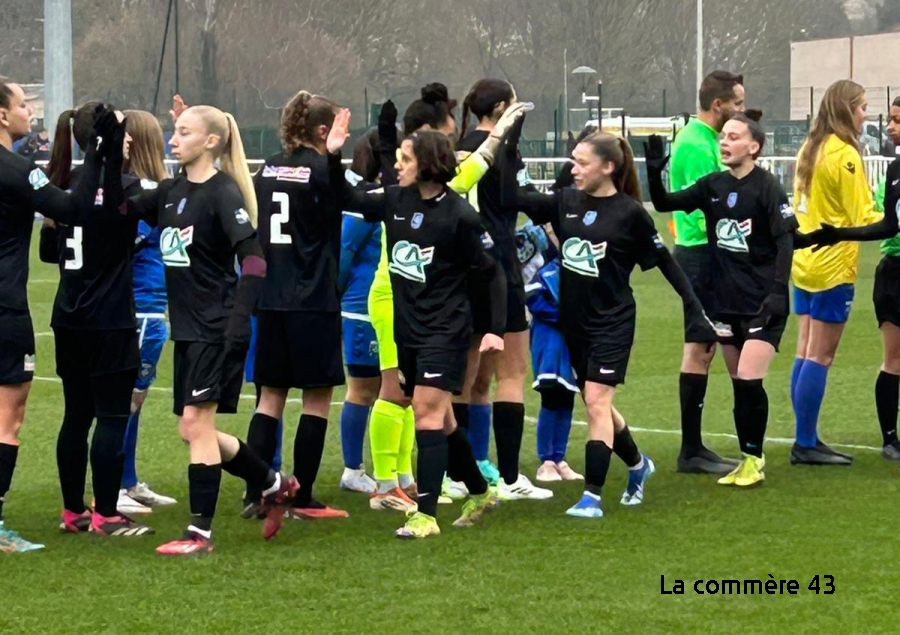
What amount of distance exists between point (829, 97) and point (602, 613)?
4.14 meters

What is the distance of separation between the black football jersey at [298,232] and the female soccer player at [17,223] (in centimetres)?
91

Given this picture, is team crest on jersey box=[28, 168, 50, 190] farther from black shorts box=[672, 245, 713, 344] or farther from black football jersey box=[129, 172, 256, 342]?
black shorts box=[672, 245, 713, 344]

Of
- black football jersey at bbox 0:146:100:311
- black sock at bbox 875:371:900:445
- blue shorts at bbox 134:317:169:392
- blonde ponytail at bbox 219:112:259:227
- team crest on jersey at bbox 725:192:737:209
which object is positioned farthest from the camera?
black sock at bbox 875:371:900:445

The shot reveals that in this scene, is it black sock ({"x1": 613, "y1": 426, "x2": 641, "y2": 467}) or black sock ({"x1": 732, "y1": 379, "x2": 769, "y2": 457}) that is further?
black sock ({"x1": 732, "y1": 379, "x2": 769, "y2": 457})

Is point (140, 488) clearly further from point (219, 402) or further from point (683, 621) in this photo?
point (683, 621)

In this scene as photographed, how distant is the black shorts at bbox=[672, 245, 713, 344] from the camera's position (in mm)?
8453

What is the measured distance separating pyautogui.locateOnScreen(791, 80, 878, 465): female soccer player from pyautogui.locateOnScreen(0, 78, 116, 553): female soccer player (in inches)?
164

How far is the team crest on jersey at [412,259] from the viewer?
705 cm

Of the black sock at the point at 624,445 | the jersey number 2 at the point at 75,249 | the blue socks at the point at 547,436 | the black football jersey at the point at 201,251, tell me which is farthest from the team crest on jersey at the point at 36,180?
the blue socks at the point at 547,436

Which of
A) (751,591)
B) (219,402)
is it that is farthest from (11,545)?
(751,591)

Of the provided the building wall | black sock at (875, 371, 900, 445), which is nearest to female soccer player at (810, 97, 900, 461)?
black sock at (875, 371, 900, 445)

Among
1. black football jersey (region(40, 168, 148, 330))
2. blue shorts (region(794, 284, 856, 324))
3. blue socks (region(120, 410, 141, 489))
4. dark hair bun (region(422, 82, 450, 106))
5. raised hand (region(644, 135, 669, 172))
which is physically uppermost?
dark hair bun (region(422, 82, 450, 106))

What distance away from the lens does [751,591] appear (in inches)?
237

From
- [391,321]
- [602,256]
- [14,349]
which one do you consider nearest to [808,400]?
[602,256]
